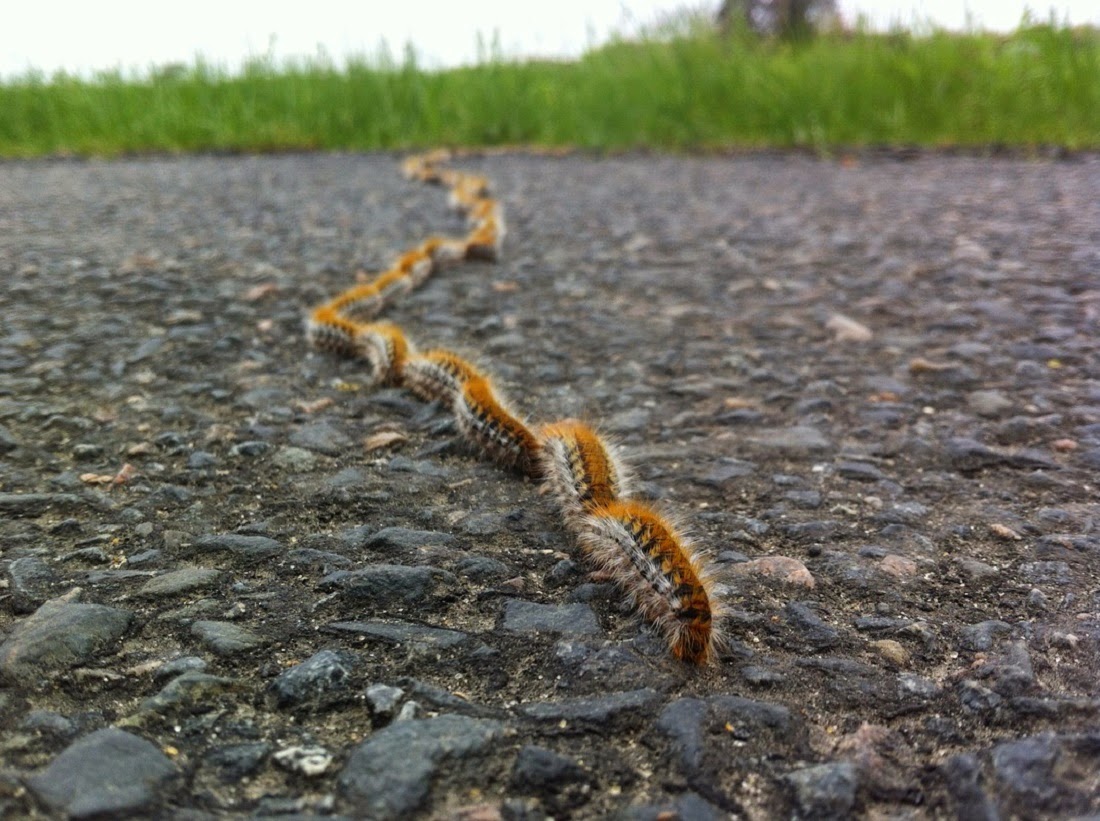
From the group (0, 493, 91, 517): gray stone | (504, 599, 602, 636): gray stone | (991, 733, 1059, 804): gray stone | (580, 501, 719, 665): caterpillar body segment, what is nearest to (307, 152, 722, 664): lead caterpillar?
(580, 501, 719, 665): caterpillar body segment

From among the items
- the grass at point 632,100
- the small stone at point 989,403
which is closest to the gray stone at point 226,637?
the small stone at point 989,403

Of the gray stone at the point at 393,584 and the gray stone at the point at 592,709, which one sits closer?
the gray stone at the point at 592,709

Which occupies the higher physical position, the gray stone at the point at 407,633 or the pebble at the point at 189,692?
the pebble at the point at 189,692

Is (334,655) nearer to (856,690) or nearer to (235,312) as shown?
(856,690)

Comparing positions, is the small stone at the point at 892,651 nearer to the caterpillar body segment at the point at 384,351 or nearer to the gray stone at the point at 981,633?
the gray stone at the point at 981,633

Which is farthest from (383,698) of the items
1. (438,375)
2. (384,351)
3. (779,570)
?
(384,351)

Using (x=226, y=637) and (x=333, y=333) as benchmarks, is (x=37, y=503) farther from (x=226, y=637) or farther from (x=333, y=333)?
(x=333, y=333)

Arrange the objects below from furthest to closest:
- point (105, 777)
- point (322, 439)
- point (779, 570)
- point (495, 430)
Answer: point (322, 439) < point (495, 430) < point (779, 570) < point (105, 777)
